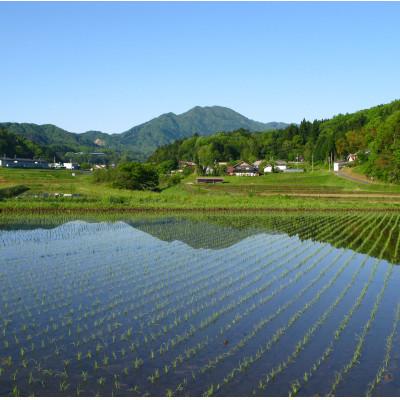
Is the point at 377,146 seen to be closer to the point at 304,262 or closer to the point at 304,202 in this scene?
the point at 304,202

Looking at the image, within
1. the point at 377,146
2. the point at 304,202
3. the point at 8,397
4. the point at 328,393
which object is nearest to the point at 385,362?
the point at 328,393

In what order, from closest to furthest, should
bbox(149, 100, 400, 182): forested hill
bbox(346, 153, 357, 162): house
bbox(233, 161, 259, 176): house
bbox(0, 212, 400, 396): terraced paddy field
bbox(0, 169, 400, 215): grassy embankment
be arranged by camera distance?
bbox(0, 212, 400, 396): terraced paddy field, bbox(0, 169, 400, 215): grassy embankment, bbox(149, 100, 400, 182): forested hill, bbox(346, 153, 357, 162): house, bbox(233, 161, 259, 176): house

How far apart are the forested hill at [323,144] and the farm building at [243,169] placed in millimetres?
12789

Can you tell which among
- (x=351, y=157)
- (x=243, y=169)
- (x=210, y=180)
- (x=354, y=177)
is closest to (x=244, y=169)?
(x=243, y=169)

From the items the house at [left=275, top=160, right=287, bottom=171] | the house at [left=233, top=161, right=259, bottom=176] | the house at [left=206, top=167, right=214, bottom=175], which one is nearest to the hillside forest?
the house at [left=206, top=167, right=214, bottom=175]

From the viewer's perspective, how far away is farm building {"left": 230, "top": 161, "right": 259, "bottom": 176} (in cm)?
9069

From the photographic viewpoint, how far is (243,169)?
3622 inches

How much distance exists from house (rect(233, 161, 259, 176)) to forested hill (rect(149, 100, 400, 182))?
41.9 feet

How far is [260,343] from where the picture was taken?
29.1ft

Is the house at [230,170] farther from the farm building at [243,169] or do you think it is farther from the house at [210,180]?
the house at [210,180]

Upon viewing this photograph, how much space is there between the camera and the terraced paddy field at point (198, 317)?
285 inches

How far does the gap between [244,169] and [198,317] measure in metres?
82.3

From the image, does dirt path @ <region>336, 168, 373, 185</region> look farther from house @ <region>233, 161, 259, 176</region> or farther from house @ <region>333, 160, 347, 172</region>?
house @ <region>233, 161, 259, 176</region>

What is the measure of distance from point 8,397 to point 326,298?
27.1ft
